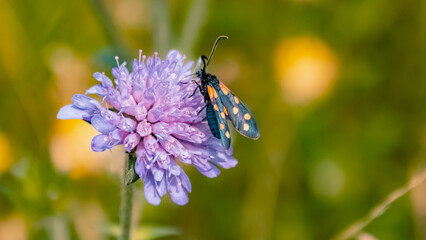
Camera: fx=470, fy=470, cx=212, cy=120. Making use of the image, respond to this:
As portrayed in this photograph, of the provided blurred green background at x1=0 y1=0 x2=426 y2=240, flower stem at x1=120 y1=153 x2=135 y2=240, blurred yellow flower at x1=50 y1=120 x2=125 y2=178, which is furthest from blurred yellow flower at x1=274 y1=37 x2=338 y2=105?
flower stem at x1=120 y1=153 x2=135 y2=240

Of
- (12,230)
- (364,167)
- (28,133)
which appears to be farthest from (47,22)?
(364,167)

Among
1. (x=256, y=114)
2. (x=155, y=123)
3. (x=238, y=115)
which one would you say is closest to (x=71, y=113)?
(x=155, y=123)

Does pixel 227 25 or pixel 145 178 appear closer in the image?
pixel 145 178

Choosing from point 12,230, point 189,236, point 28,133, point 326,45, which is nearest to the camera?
point 12,230

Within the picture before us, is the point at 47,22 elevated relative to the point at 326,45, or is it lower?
elevated

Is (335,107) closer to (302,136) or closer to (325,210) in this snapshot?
(302,136)
